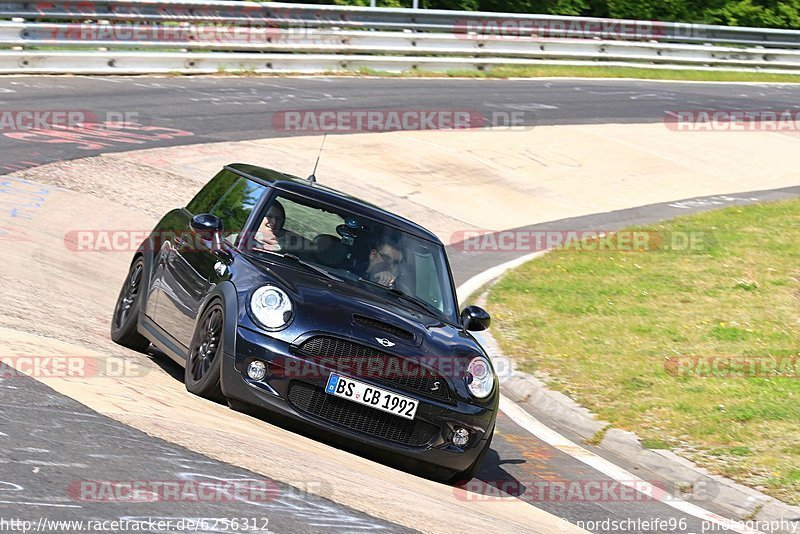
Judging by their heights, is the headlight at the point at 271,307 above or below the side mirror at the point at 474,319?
above

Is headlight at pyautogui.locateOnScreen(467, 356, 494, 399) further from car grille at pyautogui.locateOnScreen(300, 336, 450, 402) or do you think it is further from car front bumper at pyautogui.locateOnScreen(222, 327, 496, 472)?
car grille at pyautogui.locateOnScreen(300, 336, 450, 402)

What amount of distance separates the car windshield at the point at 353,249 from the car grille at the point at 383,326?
0.65 meters

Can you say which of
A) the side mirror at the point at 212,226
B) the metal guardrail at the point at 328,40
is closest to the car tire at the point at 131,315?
the side mirror at the point at 212,226

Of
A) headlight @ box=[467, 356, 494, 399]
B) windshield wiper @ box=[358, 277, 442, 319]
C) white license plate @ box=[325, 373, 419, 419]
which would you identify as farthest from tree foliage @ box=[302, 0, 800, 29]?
white license plate @ box=[325, 373, 419, 419]

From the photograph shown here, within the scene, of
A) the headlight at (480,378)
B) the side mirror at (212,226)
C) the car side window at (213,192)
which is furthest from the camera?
the car side window at (213,192)

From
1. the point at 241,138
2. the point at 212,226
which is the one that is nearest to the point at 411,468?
the point at 212,226

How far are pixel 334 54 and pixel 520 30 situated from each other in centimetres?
594

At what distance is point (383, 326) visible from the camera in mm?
7191

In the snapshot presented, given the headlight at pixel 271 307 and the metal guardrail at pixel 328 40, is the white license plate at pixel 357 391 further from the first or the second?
the metal guardrail at pixel 328 40

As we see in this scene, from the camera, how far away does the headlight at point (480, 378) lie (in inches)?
287

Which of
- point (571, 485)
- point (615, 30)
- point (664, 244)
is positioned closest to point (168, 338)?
point (571, 485)

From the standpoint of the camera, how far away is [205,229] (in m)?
8.11

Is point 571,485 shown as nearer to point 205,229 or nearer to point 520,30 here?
point 205,229

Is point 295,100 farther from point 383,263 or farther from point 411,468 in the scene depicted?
point 411,468
